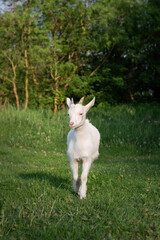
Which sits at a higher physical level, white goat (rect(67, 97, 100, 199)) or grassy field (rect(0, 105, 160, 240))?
white goat (rect(67, 97, 100, 199))

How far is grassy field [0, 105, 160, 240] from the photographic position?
131 inches

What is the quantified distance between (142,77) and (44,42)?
7094 millimetres

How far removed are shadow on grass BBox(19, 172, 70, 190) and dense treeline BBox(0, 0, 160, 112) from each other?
828 cm

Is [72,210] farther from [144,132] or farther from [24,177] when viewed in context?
[144,132]

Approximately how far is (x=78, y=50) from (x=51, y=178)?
37.1 feet

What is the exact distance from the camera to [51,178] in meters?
5.88

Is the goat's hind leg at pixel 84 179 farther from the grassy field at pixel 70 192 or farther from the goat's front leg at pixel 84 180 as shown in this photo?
the grassy field at pixel 70 192

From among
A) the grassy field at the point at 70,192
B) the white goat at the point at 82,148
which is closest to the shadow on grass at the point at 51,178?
the grassy field at the point at 70,192

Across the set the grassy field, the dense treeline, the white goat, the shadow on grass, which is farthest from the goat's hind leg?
the dense treeline

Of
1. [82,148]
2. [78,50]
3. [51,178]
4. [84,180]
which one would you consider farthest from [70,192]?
[78,50]

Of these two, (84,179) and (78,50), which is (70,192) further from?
(78,50)

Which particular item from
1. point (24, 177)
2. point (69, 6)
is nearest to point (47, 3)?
point (69, 6)

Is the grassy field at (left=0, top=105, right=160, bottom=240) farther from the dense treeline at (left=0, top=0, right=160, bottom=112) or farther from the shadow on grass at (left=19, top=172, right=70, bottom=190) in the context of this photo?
the dense treeline at (left=0, top=0, right=160, bottom=112)

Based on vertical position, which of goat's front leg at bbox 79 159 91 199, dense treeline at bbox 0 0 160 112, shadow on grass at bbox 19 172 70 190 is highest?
dense treeline at bbox 0 0 160 112
